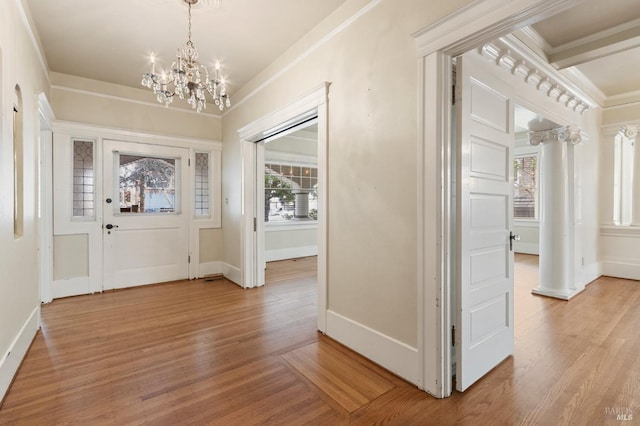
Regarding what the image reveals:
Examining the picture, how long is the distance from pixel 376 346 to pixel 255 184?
9.27 ft

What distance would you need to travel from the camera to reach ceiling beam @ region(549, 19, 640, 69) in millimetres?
2684

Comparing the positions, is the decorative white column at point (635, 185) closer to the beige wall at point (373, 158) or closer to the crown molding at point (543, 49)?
the crown molding at point (543, 49)

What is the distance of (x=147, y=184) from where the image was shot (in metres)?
4.58

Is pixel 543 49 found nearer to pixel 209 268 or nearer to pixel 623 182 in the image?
pixel 623 182

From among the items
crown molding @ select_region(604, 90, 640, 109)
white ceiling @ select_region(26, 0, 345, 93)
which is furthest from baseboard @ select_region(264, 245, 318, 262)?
crown molding @ select_region(604, 90, 640, 109)

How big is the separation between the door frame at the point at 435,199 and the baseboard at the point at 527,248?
21.6ft

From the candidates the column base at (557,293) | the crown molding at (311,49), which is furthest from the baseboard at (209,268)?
the column base at (557,293)

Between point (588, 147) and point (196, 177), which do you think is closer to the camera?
point (588, 147)

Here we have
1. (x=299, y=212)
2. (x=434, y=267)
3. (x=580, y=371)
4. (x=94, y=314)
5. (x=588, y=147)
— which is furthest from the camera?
(x=299, y=212)

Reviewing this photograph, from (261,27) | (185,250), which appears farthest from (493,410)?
(185,250)

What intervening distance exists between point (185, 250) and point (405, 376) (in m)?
3.91

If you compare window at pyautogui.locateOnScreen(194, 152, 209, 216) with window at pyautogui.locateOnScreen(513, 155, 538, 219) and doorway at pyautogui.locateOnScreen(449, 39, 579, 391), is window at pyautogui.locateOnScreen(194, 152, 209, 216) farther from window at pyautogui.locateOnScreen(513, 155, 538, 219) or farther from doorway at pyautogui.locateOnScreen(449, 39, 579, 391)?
window at pyautogui.locateOnScreen(513, 155, 538, 219)

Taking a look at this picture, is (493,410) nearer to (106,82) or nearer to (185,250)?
(185,250)

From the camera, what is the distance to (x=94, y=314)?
331 cm
